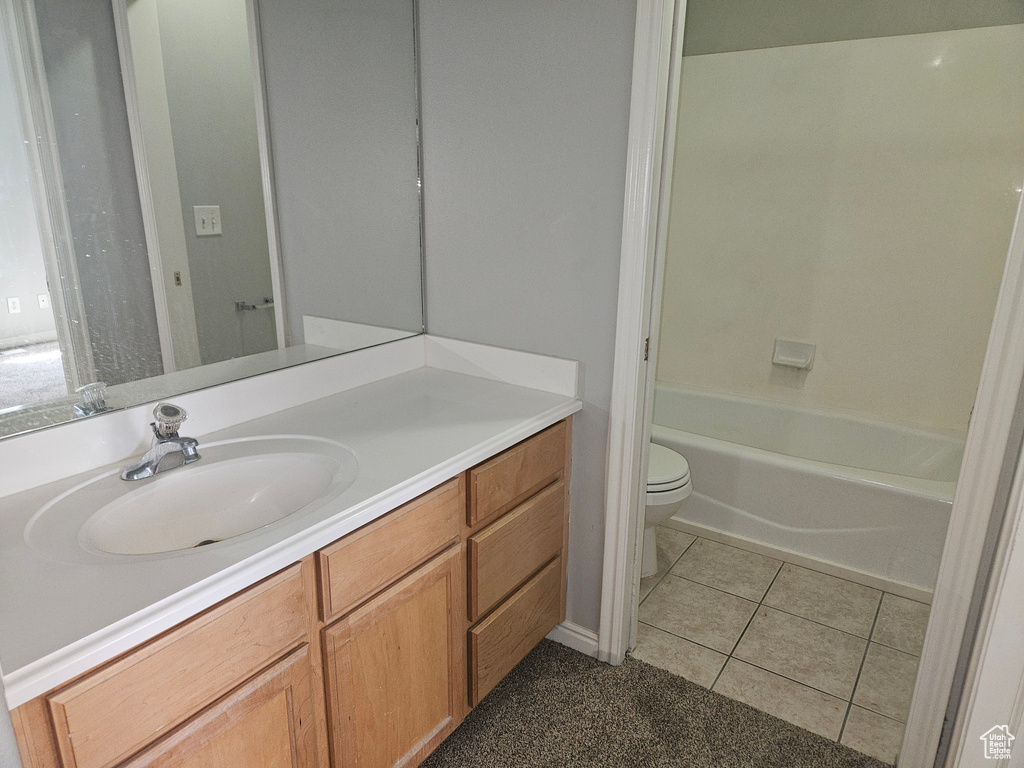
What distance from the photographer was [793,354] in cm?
296

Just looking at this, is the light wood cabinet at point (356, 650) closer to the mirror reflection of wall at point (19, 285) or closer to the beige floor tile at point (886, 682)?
the mirror reflection of wall at point (19, 285)

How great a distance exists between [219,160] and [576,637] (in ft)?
5.18

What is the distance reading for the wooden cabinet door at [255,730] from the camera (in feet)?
3.25

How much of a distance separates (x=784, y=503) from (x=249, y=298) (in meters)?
1.97

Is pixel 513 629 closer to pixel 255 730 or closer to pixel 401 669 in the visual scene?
pixel 401 669

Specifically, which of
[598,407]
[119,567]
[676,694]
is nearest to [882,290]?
[598,407]

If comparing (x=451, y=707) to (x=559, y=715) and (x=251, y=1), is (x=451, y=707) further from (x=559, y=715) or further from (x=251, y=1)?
(x=251, y=1)

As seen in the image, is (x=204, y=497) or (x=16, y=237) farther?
(x=204, y=497)

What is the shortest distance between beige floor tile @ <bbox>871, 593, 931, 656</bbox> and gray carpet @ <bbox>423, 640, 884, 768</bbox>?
0.54 meters

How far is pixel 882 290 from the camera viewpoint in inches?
107

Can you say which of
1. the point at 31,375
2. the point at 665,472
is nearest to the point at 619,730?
the point at 665,472

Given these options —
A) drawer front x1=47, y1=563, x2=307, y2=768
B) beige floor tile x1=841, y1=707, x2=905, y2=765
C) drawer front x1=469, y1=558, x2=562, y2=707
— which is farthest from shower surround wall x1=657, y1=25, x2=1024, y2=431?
drawer front x1=47, y1=563, x2=307, y2=768

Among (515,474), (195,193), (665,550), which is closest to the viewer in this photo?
(195,193)

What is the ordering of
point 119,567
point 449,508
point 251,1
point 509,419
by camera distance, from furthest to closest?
point 509,419
point 251,1
point 449,508
point 119,567
